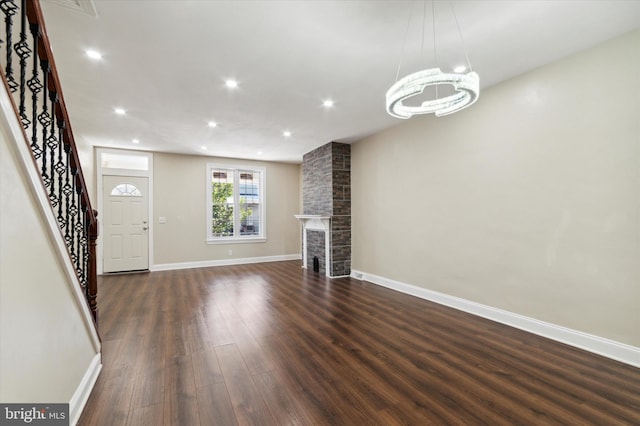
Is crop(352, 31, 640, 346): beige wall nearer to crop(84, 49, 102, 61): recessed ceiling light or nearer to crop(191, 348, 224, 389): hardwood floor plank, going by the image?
crop(191, 348, 224, 389): hardwood floor plank

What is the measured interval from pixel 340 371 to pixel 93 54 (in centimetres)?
363

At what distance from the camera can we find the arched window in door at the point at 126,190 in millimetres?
6008

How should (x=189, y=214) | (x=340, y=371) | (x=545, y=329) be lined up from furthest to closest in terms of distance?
(x=189, y=214), (x=545, y=329), (x=340, y=371)

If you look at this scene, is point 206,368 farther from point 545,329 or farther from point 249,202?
point 249,202

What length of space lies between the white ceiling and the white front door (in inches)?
91.2

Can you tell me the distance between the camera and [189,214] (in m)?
6.70

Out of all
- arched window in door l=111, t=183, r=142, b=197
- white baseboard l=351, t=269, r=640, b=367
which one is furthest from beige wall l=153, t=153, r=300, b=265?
white baseboard l=351, t=269, r=640, b=367

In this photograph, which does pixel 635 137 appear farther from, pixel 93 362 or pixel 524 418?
pixel 93 362

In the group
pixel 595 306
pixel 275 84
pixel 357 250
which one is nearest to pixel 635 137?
pixel 595 306

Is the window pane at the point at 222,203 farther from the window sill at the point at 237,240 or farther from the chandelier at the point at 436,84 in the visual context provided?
the chandelier at the point at 436,84

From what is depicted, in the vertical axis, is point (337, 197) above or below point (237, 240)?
above

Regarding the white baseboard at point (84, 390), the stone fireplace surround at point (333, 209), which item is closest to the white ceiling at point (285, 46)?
the stone fireplace surround at point (333, 209)

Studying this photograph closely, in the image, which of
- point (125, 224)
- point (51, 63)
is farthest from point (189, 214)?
point (51, 63)

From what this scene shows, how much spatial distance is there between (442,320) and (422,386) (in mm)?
1441
